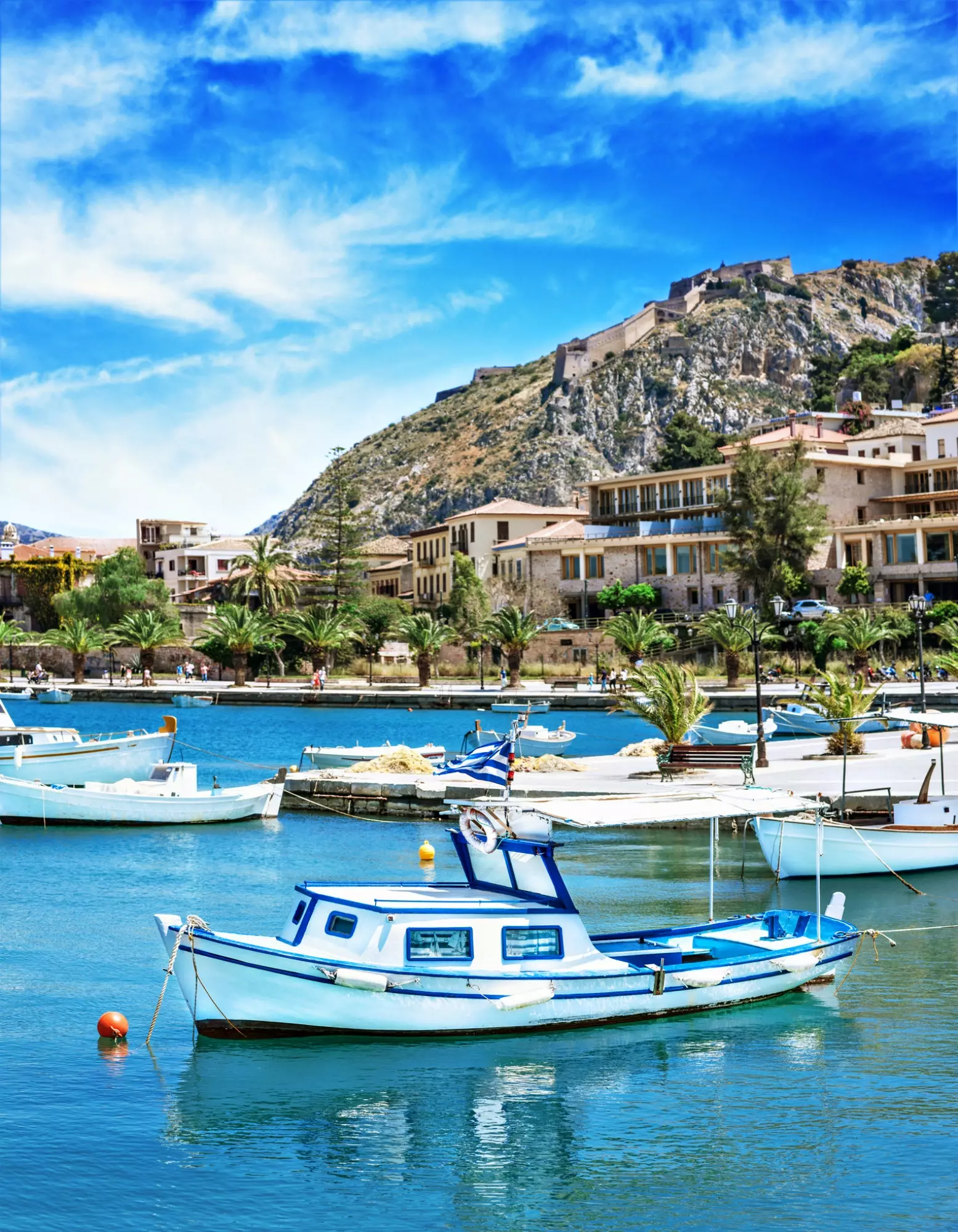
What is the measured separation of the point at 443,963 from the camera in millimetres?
16734

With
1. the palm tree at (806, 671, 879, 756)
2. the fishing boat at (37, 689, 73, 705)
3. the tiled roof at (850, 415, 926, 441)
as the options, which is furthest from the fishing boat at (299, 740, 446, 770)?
the tiled roof at (850, 415, 926, 441)

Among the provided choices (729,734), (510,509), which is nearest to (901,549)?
(510,509)

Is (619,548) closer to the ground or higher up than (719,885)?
higher up

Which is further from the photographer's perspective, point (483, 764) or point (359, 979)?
point (483, 764)

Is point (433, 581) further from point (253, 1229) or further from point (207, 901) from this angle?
Result: point (253, 1229)

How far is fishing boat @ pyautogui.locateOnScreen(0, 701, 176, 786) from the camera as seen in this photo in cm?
4025

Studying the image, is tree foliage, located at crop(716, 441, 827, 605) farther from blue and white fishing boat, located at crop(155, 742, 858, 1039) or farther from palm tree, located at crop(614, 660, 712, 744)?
blue and white fishing boat, located at crop(155, 742, 858, 1039)

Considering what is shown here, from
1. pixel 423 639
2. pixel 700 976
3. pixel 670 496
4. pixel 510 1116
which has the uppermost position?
pixel 670 496

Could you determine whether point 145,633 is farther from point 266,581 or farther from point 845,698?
point 845,698

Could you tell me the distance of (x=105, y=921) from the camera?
79.4ft

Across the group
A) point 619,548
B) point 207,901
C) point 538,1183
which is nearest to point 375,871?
point 207,901

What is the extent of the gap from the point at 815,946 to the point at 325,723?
1908 inches

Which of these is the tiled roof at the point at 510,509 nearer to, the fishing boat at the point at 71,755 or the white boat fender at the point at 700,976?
the fishing boat at the point at 71,755

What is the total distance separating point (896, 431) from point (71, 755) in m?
74.2
